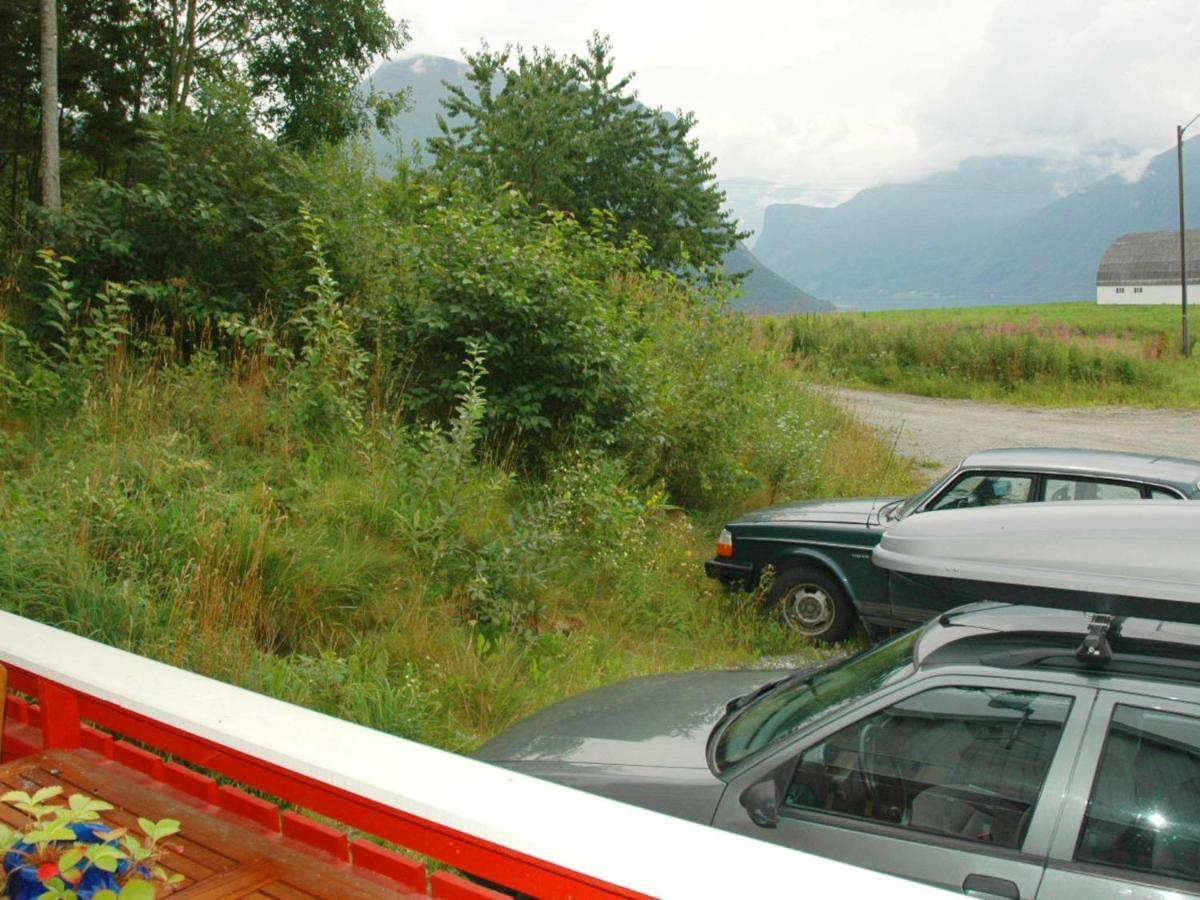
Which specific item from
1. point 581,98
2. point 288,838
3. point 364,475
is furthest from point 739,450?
point 581,98

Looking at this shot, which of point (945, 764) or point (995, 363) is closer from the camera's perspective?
point (945, 764)

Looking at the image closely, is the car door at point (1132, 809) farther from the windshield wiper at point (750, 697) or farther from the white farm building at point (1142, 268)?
the white farm building at point (1142, 268)

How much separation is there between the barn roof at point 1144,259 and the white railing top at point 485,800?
98.4 m

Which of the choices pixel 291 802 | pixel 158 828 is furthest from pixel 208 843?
pixel 158 828

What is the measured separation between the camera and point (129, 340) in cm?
906

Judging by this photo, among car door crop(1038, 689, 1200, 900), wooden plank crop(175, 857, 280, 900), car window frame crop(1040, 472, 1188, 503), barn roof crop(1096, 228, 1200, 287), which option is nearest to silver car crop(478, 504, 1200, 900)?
car door crop(1038, 689, 1200, 900)

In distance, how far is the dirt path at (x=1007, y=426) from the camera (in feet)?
55.1

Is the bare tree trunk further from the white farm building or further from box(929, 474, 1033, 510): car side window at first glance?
the white farm building

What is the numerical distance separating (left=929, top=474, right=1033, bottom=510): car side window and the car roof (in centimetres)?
9

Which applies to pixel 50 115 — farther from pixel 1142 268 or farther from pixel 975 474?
pixel 1142 268

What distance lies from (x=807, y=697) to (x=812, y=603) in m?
4.00

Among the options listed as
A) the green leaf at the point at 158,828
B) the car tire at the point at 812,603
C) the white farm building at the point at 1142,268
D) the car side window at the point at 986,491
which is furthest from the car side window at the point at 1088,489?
the white farm building at the point at 1142,268

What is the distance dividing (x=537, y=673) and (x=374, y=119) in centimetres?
1359

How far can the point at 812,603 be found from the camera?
7.75 metres
